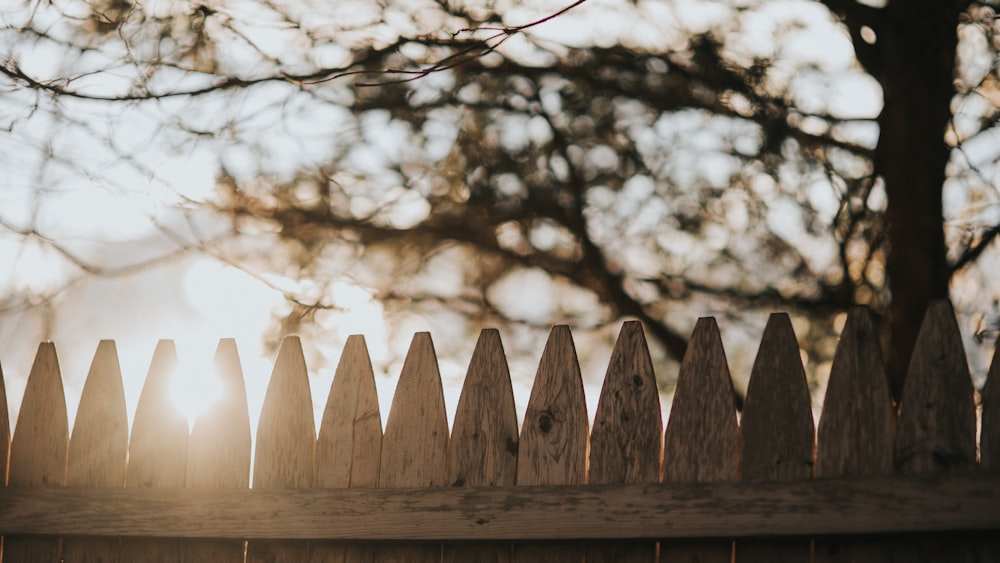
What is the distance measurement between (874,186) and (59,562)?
121 inches

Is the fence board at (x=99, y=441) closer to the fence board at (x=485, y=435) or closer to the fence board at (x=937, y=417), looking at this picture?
the fence board at (x=485, y=435)

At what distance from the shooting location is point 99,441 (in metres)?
2.57

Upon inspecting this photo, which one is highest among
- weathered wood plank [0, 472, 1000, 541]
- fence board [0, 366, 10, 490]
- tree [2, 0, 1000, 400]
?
tree [2, 0, 1000, 400]

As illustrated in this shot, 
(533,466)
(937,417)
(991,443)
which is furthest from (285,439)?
(991,443)

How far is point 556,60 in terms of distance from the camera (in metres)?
4.03

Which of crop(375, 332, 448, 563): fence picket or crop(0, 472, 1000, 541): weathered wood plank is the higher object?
crop(375, 332, 448, 563): fence picket

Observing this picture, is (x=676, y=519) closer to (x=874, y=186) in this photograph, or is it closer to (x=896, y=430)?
(x=896, y=430)

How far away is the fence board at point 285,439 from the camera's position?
239 cm

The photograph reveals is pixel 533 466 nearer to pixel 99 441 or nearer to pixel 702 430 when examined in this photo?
pixel 702 430

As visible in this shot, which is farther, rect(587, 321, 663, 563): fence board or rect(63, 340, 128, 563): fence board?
rect(63, 340, 128, 563): fence board

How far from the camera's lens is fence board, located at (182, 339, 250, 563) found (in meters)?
2.44

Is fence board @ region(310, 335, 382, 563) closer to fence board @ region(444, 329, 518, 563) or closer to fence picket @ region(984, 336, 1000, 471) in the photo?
fence board @ region(444, 329, 518, 563)

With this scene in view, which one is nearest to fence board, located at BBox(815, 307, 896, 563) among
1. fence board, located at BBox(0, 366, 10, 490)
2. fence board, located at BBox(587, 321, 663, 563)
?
fence board, located at BBox(587, 321, 663, 563)

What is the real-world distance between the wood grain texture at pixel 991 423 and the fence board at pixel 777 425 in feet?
1.16
